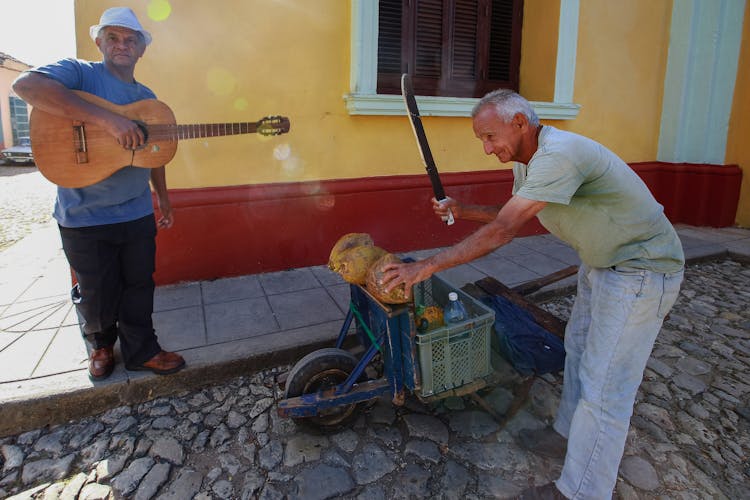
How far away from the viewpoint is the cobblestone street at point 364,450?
7.72 feet

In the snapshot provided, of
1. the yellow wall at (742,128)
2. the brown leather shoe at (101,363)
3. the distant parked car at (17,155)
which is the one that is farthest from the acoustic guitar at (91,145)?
the distant parked car at (17,155)

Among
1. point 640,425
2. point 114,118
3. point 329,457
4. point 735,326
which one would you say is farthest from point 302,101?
point 735,326

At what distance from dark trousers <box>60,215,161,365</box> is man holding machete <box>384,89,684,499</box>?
1.71 metres

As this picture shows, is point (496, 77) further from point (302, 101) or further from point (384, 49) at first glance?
point (302, 101)

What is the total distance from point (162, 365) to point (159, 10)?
3.02 meters

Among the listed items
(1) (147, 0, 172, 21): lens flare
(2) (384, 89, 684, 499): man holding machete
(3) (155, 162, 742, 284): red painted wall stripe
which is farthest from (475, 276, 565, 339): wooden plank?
(1) (147, 0, 172, 21): lens flare

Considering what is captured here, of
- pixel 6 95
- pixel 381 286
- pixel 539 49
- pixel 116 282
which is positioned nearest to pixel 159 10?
pixel 116 282

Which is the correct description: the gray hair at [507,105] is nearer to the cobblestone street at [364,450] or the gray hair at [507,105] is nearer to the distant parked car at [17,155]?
the cobblestone street at [364,450]

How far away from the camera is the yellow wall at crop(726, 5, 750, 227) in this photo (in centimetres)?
666

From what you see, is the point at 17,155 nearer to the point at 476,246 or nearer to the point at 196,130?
the point at 196,130

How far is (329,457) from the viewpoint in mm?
2547

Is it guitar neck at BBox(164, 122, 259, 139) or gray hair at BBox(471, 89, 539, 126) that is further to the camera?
guitar neck at BBox(164, 122, 259, 139)

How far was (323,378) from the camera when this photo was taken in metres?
2.69

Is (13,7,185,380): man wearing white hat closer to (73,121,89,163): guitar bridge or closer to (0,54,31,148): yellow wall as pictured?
(73,121,89,163): guitar bridge
